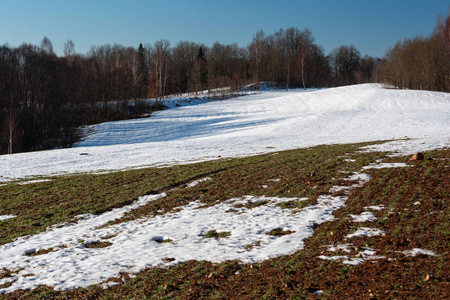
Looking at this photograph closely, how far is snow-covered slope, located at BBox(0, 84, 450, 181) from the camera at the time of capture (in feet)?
80.6

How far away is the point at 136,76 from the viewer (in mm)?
78500

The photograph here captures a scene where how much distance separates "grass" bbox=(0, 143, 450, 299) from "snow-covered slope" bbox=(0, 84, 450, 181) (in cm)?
563

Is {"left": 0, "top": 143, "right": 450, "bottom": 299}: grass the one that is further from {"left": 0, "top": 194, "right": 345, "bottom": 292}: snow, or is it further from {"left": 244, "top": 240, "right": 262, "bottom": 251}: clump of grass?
{"left": 0, "top": 194, "right": 345, "bottom": 292}: snow

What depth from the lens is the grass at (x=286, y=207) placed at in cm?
589

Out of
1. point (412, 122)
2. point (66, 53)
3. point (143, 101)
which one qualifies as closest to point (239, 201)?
point (412, 122)

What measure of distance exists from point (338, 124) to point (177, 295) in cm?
3426

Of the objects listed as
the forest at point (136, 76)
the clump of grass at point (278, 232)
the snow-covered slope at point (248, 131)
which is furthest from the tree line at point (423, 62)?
the clump of grass at point (278, 232)

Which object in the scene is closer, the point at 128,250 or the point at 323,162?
the point at 128,250

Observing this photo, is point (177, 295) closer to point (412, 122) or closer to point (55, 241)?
point (55, 241)

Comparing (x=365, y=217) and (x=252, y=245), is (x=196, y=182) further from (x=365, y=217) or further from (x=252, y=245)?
(x=365, y=217)

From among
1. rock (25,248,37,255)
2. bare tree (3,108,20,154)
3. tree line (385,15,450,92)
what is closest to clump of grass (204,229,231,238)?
rock (25,248,37,255)

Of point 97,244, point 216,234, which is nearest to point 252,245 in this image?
point 216,234

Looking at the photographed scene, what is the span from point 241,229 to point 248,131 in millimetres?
30897

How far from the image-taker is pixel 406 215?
8.89 m
